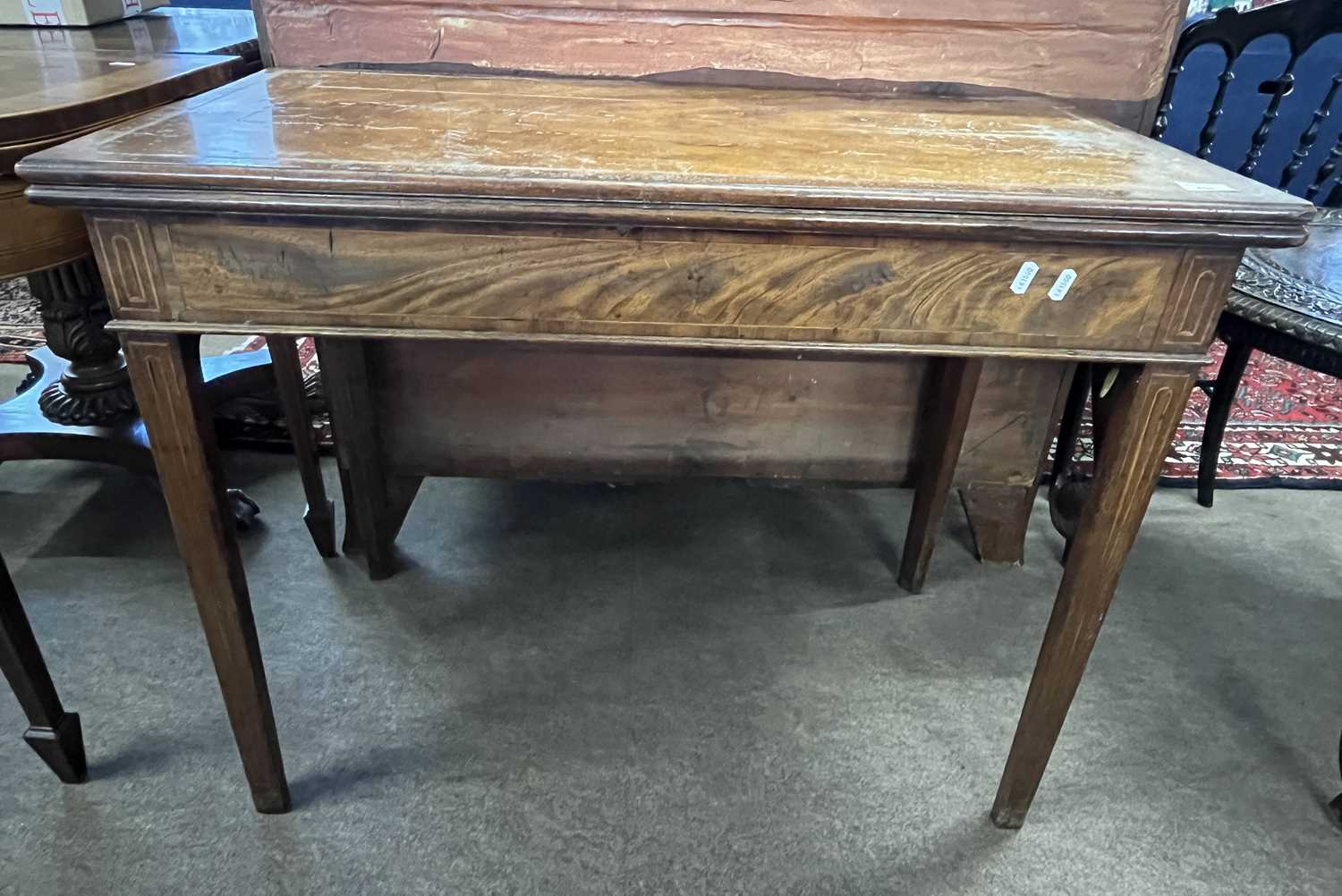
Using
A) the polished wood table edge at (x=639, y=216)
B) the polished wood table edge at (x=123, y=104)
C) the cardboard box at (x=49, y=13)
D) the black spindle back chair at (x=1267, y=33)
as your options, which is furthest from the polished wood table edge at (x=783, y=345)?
the cardboard box at (x=49, y=13)

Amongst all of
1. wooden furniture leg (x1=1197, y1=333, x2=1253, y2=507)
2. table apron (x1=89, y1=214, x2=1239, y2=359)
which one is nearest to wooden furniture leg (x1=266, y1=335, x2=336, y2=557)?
table apron (x1=89, y1=214, x2=1239, y2=359)

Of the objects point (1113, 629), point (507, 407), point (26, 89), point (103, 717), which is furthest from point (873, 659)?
point (26, 89)

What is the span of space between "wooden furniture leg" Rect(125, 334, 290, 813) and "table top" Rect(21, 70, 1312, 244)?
185 millimetres

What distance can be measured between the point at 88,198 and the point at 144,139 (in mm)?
101

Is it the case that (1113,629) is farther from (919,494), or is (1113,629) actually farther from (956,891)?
(956,891)

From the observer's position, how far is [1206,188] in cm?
78

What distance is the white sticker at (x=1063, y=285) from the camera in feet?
2.58

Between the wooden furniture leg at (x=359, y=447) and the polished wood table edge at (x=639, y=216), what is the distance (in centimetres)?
62

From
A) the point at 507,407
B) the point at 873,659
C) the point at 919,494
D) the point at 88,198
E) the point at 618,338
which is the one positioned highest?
the point at 88,198

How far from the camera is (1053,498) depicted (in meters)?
1.70

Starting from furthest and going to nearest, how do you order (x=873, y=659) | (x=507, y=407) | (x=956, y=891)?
(x=507, y=407)
(x=873, y=659)
(x=956, y=891)

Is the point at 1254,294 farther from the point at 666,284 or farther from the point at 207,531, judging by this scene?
the point at 207,531

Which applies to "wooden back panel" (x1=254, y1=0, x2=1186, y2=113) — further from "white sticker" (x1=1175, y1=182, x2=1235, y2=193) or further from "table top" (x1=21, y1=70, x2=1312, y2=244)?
"white sticker" (x1=1175, y1=182, x2=1235, y2=193)

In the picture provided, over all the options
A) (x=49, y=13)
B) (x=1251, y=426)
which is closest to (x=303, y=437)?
(x=49, y=13)
